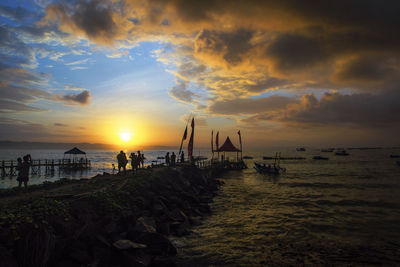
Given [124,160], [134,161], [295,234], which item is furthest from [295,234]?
[134,161]

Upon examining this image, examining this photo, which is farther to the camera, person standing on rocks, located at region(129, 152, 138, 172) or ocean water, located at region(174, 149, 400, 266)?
person standing on rocks, located at region(129, 152, 138, 172)

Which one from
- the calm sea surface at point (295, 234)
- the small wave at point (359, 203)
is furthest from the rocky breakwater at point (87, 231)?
the small wave at point (359, 203)

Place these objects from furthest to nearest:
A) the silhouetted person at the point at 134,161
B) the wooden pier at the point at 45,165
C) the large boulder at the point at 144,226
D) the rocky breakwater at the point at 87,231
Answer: the wooden pier at the point at 45,165
the silhouetted person at the point at 134,161
the large boulder at the point at 144,226
the rocky breakwater at the point at 87,231

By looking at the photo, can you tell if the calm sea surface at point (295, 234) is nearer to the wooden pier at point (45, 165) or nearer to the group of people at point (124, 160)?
the group of people at point (124, 160)

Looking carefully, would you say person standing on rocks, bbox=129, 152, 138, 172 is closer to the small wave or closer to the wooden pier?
the small wave

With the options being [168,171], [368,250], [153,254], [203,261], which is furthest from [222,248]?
[168,171]

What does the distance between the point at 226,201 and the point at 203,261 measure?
37.2ft

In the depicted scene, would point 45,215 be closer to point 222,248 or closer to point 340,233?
point 222,248

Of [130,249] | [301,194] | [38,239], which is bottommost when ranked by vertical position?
[301,194]

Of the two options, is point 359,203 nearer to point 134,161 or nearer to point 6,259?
point 134,161

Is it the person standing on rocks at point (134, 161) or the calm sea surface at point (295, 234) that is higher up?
the person standing on rocks at point (134, 161)

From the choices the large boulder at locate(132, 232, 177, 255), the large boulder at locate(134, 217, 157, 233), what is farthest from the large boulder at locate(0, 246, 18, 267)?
the large boulder at locate(134, 217, 157, 233)

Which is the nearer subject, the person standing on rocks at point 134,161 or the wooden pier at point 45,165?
the person standing on rocks at point 134,161

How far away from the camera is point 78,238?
24.0 feet
